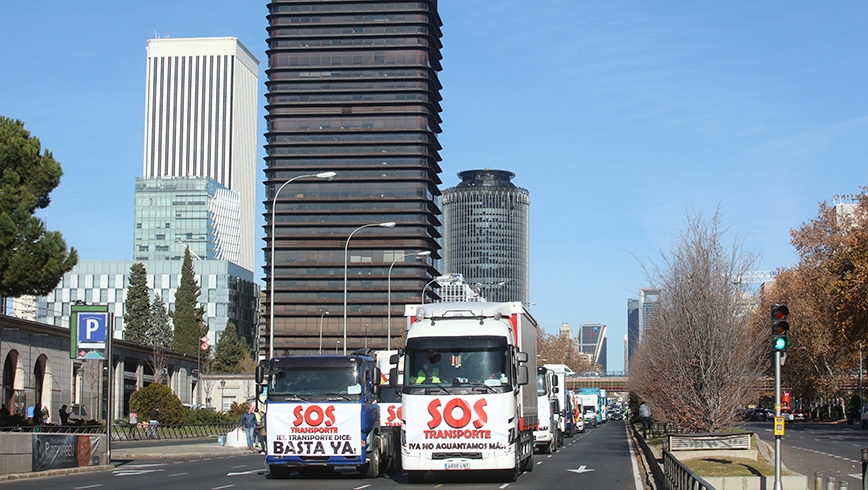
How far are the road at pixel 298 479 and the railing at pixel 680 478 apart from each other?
3.93 m

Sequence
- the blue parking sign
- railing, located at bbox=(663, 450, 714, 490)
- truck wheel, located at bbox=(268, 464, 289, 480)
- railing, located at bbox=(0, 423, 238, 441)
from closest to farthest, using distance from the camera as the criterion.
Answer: railing, located at bbox=(663, 450, 714, 490)
truck wheel, located at bbox=(268, 464, 289, 480)
the blue parking sign
railing, located at bbox=(0, 423, 238, 441)

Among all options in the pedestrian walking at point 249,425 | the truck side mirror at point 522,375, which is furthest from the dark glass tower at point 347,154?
the truck side mirror at point 522,375

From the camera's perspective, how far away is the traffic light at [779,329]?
714 inches

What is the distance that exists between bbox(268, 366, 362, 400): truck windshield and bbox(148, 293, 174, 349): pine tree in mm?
100543

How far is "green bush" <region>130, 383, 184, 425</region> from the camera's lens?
5841cm

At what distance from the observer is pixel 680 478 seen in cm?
1483

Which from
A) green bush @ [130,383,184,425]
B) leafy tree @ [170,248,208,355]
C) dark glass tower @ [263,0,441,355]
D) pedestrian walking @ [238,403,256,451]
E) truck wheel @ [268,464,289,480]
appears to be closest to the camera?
truck wheel @ [268,464,289,480]

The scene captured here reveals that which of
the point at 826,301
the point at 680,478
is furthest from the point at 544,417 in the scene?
the point at 826,301

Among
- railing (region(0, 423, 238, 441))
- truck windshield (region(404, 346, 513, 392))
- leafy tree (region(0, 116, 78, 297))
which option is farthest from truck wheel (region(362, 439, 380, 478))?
railing (region(0, 423, 238, 441))

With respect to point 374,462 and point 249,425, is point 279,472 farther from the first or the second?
point 249,425

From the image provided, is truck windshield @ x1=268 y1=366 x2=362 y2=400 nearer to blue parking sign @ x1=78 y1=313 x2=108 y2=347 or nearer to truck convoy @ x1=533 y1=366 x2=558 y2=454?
blue parking sign @ x1=78 y1=313 x2=108 y2=347

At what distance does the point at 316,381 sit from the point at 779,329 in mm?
10017

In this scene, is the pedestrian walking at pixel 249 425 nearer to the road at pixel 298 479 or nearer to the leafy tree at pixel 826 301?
the road at pixel 298 479

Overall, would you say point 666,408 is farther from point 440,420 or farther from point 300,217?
point 300,217
